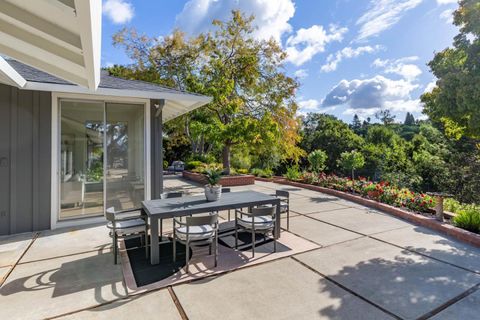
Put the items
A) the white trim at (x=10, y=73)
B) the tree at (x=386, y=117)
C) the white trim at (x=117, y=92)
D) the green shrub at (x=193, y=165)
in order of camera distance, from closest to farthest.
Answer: the white trim at (x=10, y=73) → the white trim at (x=117, y=92) → the green shrub at (x=193, y=165) → the tree at (x=386, y=117)

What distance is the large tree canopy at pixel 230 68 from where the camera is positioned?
1267 cm

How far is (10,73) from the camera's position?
155 inches

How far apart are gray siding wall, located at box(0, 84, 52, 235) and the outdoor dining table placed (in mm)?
2654

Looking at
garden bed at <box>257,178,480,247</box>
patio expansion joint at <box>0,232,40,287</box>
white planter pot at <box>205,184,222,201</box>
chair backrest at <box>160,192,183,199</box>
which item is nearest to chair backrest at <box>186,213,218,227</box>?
white planter pot at <box>205,184,222,201</box>

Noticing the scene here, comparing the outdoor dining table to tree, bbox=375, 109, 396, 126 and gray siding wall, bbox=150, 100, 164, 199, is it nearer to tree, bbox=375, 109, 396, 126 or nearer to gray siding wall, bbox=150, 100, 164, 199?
gray siding wall, bbox=150, 100, 164, 199

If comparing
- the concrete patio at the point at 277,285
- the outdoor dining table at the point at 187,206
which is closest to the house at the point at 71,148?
the concrete patio at the point at 277,285

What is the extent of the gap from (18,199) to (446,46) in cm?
1031

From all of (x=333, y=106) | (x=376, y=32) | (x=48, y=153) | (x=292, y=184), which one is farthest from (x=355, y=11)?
(x=333, y=106)

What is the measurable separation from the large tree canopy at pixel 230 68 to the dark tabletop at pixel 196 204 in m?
7.96

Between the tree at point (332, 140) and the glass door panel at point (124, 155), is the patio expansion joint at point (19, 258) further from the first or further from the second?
the tree at point (332, 140)

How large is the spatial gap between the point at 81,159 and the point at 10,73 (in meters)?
2.17

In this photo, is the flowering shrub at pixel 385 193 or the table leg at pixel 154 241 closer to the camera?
the table leg at pixel 154 241

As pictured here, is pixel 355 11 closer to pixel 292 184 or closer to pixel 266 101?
pixel 266 101

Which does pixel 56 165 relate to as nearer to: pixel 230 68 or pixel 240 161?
pixel 230 68
